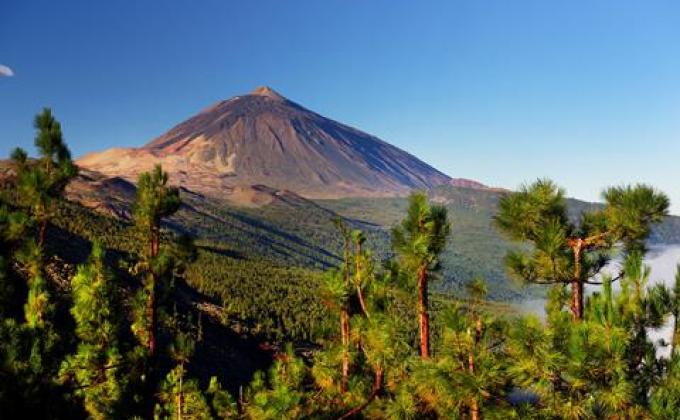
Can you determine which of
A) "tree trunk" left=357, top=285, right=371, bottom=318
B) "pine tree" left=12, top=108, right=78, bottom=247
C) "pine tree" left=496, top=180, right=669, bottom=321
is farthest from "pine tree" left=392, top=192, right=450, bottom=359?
"pine tree" left=12, top=108, right=78, bottom=247

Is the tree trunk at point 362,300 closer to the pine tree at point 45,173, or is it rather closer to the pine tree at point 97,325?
the pine tree at point 97,325

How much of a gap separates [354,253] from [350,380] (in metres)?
2.89

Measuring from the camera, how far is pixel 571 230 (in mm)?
11750

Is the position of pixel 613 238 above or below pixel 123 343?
above

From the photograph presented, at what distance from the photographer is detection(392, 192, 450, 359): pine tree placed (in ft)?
35.8

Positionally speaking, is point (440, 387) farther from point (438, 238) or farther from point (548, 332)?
point (438, 238)

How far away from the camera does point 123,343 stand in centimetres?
2172

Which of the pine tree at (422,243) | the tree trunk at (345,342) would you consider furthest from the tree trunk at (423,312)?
the tree trunk at (345,342)

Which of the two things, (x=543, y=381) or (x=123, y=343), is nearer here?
(x=543, y=381)

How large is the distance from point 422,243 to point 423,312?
4.87ft

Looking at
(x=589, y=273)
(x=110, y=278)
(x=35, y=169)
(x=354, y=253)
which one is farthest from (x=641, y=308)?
(x=35, y=169)

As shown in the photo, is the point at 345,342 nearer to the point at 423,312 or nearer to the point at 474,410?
the point at 423,312

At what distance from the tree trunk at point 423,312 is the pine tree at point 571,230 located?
7.47 feet

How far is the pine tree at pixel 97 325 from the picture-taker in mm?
19641
